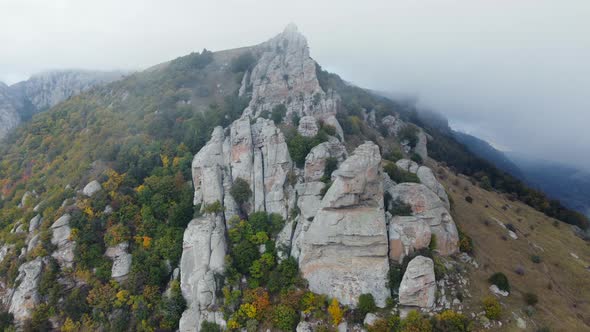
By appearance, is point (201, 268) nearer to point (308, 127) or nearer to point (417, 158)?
point (308, 127)

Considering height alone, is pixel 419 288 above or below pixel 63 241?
below

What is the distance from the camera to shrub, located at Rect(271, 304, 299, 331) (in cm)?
3769

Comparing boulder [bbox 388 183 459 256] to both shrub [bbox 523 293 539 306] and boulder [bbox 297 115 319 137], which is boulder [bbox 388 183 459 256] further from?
boulder [bbox 297 115 319 137]

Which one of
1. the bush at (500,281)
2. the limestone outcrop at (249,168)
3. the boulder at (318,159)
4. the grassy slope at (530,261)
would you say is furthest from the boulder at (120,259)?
the bush at (500,281)

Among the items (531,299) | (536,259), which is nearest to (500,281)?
(531,299)

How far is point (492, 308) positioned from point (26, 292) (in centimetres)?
6338

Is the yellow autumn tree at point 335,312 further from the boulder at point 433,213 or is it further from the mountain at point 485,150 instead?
the mountain at point 485,150

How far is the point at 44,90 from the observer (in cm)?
16838

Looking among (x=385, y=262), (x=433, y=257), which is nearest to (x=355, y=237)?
(x=385, y=262)

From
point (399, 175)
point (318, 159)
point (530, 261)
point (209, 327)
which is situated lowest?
point (530, 261)

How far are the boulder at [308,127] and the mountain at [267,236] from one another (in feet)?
0.87

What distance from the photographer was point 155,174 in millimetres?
59156

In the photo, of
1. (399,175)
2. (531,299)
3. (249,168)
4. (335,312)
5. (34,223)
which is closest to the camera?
(531,299)

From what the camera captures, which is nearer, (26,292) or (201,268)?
(201,268)
